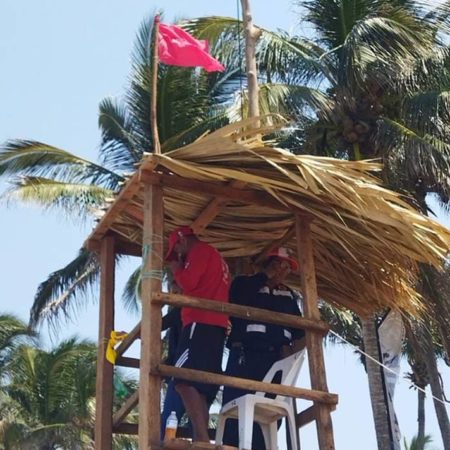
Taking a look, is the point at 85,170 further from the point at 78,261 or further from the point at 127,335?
the point at 127,335

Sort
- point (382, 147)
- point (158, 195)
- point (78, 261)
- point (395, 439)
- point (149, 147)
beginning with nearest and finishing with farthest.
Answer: point (158, 195) → point (395, 439) → point (382, 147) → point (149, 147) → point (78, 261)

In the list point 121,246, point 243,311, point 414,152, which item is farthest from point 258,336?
point 414,152

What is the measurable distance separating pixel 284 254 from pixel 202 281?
1.02m

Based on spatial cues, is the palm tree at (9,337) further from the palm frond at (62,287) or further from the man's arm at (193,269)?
the man's arm at (193,269)

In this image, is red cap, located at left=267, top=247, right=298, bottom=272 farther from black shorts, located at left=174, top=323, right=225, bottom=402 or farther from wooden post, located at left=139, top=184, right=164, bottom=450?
wooden post, located at left=139, top=184, right=164, bottom=450

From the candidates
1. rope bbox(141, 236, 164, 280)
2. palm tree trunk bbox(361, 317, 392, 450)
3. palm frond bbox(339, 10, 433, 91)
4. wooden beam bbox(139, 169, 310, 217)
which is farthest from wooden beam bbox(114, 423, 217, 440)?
palm frond bbox(339, 10, 433, 91)

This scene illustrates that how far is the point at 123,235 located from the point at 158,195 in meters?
1.13

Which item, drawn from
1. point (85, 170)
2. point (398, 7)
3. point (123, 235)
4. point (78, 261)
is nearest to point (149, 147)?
point (85, 170)

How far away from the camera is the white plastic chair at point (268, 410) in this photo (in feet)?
23.9

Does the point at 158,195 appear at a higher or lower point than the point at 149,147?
lower

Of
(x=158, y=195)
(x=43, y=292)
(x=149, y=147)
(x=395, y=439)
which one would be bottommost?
(x=395, y=439)

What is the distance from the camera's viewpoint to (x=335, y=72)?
638 inches

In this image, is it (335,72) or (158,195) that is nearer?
(158,195)

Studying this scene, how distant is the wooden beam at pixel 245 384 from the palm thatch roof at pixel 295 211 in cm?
116
